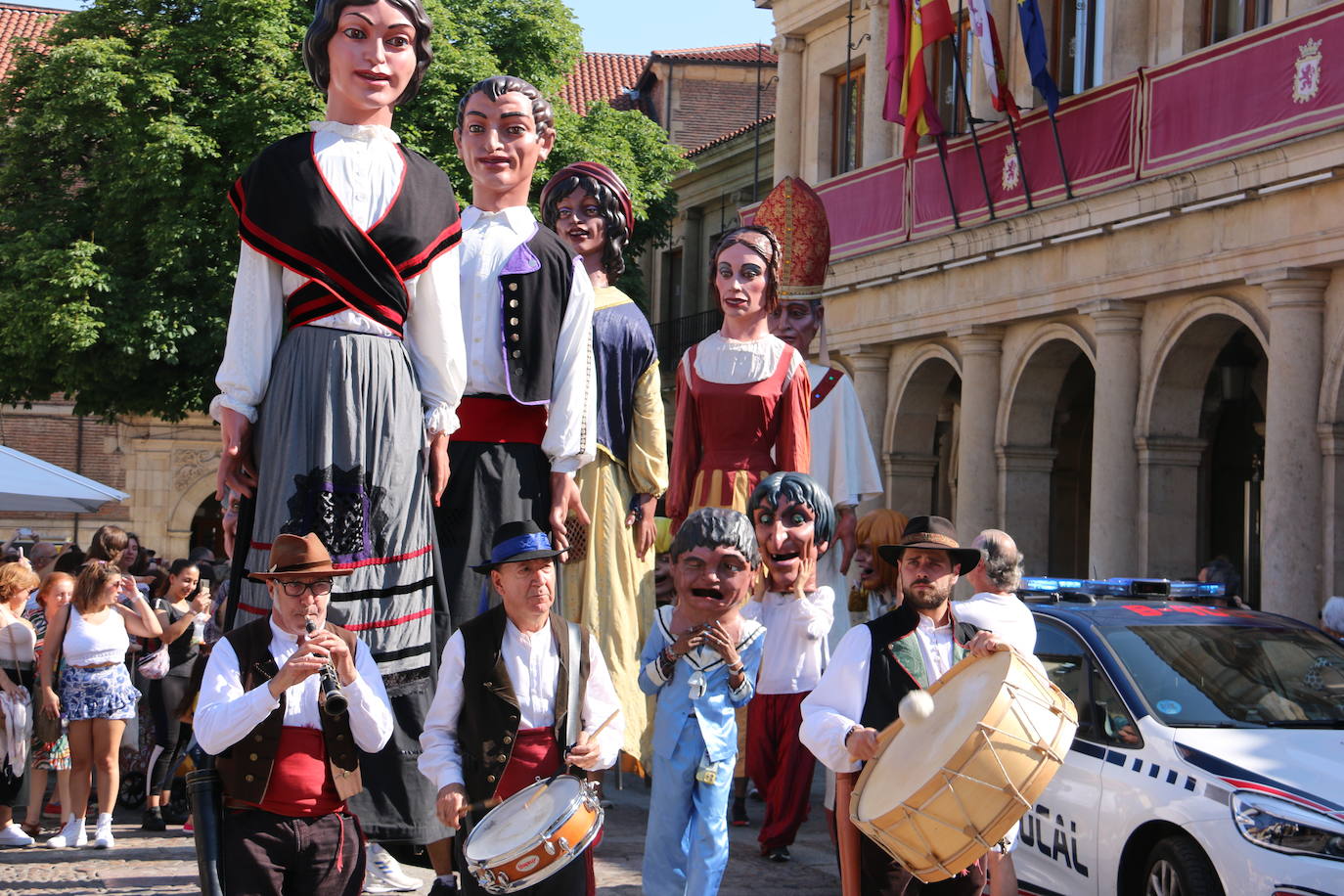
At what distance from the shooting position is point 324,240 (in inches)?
197

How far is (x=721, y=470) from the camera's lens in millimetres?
7734

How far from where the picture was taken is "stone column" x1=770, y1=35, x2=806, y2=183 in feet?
90.4

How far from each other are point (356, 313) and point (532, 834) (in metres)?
1.56

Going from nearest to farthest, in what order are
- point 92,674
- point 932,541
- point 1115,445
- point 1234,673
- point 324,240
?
1. point 324,240
2. point 932,541
3. point 1234,673
4. point 92,674
5. point 1115,445

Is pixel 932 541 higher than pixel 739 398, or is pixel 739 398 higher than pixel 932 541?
pixel 739 398

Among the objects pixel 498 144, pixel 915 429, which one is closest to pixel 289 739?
pixel 498 144

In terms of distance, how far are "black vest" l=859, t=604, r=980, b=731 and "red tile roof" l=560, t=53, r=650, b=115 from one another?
1543 inches

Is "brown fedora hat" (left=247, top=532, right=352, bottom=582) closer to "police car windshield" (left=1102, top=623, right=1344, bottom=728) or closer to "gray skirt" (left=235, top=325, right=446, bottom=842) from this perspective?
"gray skirt" (left=235, top=325, right=446, bottom=842)

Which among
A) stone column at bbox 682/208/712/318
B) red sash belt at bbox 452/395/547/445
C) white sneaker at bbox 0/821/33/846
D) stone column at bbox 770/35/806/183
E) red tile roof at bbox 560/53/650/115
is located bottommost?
white sneaker at bbox 0/821/33/846

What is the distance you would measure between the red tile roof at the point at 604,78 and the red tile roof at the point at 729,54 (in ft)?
5.92

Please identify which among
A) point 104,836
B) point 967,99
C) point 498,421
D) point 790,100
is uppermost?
point 790,100

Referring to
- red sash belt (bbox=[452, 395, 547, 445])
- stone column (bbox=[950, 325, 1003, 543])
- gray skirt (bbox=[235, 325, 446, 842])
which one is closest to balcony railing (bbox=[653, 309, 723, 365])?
stone column (bbox=[950, 325, 1003, 543])

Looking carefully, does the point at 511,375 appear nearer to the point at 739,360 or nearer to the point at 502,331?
the point at 502,331

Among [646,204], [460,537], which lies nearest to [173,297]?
[646,204]
